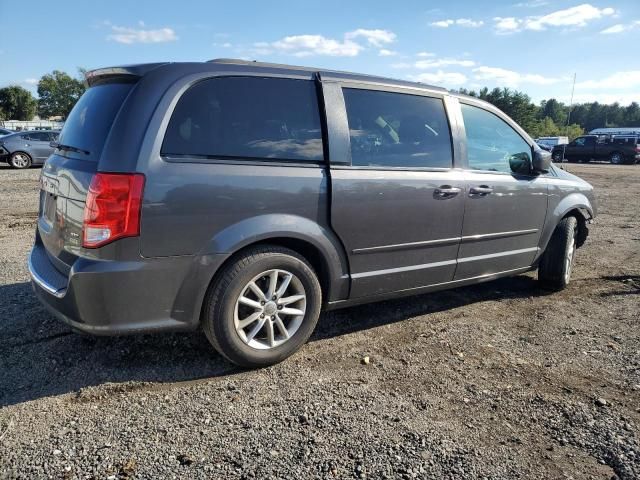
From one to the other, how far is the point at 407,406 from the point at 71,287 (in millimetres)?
2001

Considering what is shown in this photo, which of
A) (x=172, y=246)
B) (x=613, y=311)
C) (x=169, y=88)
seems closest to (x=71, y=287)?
(x=172, y=246)

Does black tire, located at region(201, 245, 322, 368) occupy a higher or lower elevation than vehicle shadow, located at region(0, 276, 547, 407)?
higher

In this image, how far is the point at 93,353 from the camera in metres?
3.34

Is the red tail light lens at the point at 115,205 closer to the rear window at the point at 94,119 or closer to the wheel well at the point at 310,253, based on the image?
the rear window at the point at 94,119

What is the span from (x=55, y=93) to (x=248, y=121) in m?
110

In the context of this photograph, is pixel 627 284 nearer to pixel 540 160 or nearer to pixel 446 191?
pixel 540 160

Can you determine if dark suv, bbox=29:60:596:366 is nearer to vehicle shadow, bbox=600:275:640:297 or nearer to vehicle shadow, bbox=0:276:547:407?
vehicle shadow, bbox=0:276:547:407

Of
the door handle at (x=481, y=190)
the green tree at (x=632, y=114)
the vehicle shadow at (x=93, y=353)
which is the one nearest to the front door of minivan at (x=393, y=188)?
the door handle at (x=481, y=190)

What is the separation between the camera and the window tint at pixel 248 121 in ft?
9.34

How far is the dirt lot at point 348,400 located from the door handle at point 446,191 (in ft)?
3.54

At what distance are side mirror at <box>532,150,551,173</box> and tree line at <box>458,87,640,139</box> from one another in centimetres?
5414

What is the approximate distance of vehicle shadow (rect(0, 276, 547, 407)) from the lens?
9.86 feet

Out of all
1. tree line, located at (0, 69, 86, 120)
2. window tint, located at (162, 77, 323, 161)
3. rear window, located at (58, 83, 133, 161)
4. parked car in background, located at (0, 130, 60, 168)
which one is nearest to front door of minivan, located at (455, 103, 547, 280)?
window tint, located at (162, 77, 323, 161)

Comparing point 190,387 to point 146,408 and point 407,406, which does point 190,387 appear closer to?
point 146,408
